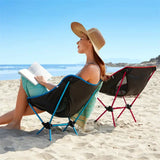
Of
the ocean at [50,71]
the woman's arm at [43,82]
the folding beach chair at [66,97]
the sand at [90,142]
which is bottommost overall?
the ocean at [50,71]

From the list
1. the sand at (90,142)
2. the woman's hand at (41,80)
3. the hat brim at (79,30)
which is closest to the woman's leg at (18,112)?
the sand at (90,142)

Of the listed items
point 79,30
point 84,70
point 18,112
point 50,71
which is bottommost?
point 50,71

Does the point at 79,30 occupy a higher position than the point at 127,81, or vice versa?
the point at 79,30

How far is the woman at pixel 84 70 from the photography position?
97.0 inches

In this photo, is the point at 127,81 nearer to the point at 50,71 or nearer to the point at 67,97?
the point at 67,97

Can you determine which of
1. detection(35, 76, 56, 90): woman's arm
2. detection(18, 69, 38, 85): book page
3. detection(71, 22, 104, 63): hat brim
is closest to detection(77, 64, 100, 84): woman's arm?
detection(71, 22, 104, 63): hat brim

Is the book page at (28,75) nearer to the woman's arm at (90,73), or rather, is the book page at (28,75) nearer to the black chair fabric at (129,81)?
the woman's arm at (90,73)

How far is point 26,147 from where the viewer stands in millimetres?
2195

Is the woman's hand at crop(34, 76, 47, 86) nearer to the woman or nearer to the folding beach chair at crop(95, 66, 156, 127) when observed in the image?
the woman

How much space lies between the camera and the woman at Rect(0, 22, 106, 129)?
8.09ft

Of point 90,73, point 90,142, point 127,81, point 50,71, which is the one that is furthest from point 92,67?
point 50,71

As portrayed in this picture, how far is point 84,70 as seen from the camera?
242 cm

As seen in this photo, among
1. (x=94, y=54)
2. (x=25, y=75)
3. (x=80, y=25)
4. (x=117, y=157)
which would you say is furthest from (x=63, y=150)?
(x=80, y=25)

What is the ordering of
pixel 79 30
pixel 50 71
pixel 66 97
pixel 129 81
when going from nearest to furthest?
pixel 66 97
pixel 79 30
pixel 129 81
pixel 50 71
